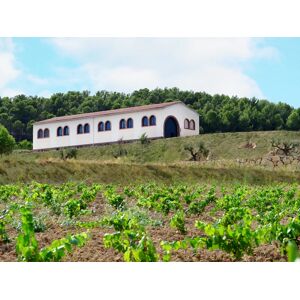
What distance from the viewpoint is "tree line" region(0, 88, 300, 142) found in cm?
4503

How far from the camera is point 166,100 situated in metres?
47.4

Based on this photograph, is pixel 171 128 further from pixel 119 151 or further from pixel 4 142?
pixel 4 142

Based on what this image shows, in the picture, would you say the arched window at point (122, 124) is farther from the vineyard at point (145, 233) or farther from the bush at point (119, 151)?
the vineyard at point (145, 233)

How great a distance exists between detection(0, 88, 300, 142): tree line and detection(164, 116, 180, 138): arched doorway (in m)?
6.65

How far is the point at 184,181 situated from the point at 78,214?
30.2 feet

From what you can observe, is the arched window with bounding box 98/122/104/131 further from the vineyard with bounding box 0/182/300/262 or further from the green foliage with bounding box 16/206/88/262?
the green foliage with bounding box 16/206/88/262

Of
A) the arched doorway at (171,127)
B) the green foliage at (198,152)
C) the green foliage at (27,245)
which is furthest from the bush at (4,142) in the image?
the green foliage at (27,245)

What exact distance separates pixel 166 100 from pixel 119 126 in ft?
35.5

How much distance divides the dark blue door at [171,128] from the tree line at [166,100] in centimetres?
664

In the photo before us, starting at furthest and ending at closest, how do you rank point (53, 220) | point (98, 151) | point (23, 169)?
point (98, 151), point (23, 169), point (53, 220)
